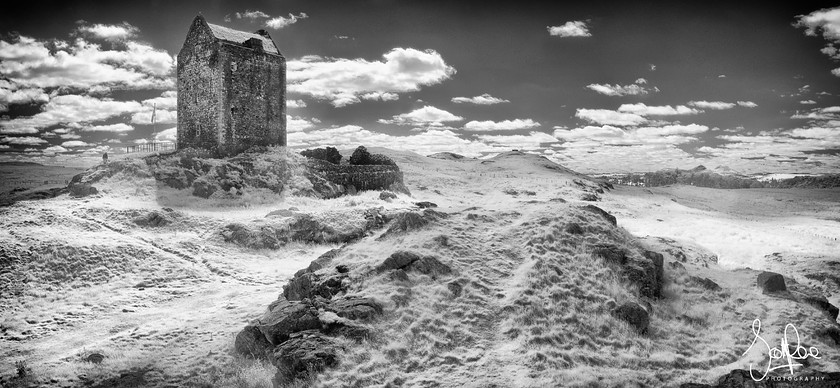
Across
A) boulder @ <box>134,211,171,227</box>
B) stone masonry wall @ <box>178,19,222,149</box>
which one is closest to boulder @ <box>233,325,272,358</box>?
boulder @ <box>134,211,171,227</box>

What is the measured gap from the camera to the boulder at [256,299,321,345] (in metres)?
12.3

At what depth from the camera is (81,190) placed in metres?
28.4

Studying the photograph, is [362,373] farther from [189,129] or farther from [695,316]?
[189,129]

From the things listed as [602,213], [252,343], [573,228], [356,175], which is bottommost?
[252,343]

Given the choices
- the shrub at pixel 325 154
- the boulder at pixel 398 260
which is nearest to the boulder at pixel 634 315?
the boulder at pixel 398 260

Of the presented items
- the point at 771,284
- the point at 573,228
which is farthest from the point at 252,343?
the point at 771,284

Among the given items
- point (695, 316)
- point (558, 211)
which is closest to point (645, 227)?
point (558, 211)

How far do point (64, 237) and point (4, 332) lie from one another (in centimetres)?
703

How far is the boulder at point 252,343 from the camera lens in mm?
12727

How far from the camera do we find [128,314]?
1686 cm

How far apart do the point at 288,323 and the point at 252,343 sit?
1.44 meters

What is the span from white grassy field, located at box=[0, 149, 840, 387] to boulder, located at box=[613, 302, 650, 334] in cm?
28

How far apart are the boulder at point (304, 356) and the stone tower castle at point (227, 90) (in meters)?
26.9

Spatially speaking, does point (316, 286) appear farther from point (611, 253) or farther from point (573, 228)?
point (611, 253)
